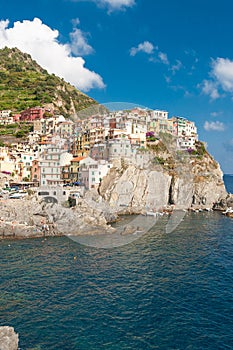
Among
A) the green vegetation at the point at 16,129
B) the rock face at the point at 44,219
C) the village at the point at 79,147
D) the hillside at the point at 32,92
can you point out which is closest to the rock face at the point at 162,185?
the village at the point at 79,147

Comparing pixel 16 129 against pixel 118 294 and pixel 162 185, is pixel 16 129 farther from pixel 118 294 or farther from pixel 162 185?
pixel 118 294

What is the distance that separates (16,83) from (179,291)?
370 feet

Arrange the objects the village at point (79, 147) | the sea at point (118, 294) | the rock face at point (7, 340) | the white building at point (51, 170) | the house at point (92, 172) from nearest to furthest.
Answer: the rock face at point (7, 340) → the sea at point (118, 294) → the house at point (92, 172) → the village at point (79, 147) → the white building at point (51, 170)

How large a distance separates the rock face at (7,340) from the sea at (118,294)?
1591mm

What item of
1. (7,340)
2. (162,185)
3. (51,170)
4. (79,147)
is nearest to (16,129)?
(79,147)

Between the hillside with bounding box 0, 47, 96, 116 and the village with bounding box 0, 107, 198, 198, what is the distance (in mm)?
21060

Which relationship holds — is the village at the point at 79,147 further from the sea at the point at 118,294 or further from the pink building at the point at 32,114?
the sea at the point at 118,294

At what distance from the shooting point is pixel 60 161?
59656 millimetres

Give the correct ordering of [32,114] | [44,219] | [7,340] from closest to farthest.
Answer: [7,340]
[44,219]
[32,114]

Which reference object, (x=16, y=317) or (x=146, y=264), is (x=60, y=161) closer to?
(x=146, y=264)

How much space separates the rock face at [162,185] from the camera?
54812 mm

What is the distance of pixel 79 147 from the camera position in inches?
2685

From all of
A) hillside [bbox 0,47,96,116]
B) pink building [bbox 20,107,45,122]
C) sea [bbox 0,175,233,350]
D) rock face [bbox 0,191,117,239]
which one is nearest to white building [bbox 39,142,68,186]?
rock face [bbox 0,191,117,239]

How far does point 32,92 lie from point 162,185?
7240cm
